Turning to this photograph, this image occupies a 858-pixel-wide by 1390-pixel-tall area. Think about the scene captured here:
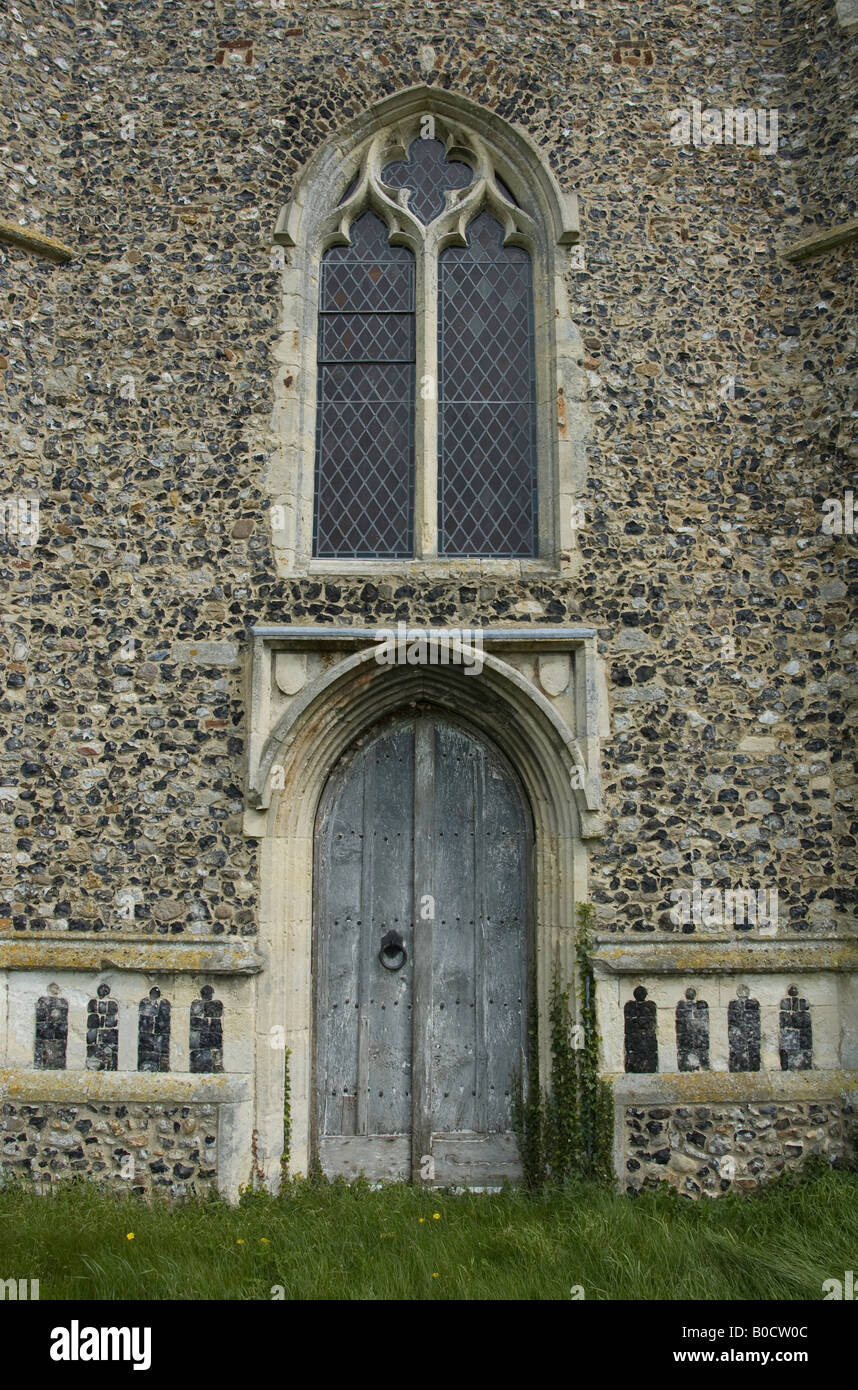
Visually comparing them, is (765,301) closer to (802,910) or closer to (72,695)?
(802,910)

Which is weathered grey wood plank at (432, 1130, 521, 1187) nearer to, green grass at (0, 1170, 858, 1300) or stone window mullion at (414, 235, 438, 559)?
green grass at (0, 1170, 858, 1300)

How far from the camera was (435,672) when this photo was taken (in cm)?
599

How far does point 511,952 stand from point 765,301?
Result: 440 centimetres

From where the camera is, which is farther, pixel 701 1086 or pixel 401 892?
pixel 401 892

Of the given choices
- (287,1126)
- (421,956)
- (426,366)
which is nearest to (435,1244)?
(287,1126)

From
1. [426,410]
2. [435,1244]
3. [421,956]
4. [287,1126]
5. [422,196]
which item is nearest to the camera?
[435,1244]

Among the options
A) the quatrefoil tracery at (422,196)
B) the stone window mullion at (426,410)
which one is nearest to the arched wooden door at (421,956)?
the stone window mullion at (426,410)

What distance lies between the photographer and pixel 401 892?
6070mm

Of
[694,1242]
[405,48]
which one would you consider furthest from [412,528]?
[694,1242]

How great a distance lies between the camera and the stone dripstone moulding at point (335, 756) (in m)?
5.68

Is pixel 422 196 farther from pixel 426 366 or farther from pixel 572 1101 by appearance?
pixel 572 1101

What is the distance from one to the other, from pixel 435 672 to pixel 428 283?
2.58 meters

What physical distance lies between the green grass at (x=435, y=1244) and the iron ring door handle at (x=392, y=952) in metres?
1.22

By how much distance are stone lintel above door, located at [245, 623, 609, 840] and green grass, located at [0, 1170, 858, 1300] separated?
2.00 metres
